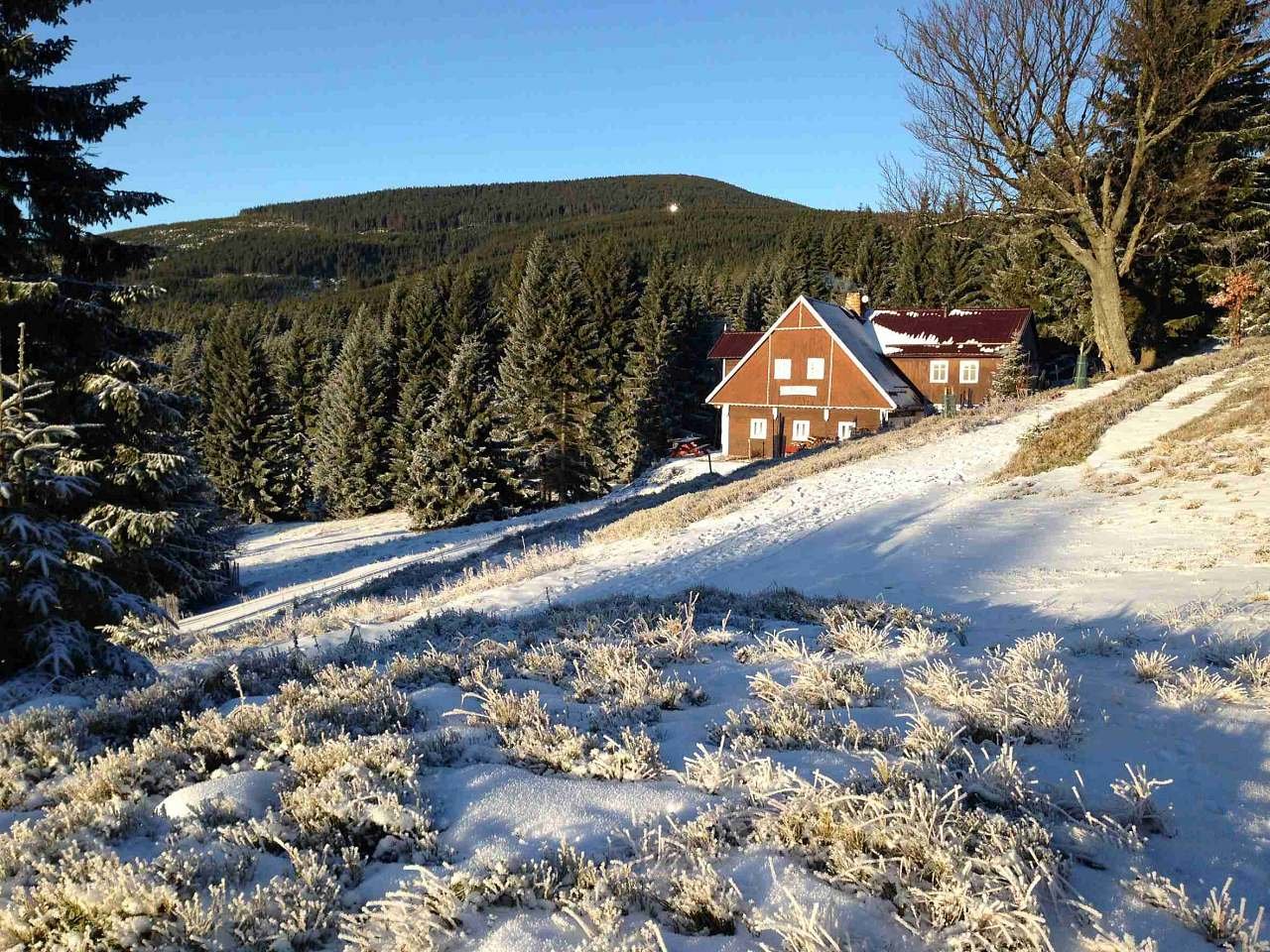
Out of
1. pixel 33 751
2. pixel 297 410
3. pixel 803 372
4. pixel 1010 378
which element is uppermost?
pixel 803 372

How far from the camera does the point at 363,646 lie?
741cm

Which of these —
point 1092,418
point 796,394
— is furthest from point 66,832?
point 796,394

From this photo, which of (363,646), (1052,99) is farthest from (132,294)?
(1052,99)

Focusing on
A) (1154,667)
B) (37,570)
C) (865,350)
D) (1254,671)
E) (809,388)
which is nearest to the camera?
(1254,671)

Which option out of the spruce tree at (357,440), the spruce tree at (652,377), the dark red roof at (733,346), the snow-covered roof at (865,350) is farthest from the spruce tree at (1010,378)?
the spruce tree at (357,440)

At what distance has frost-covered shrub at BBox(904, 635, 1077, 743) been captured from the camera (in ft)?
13.0

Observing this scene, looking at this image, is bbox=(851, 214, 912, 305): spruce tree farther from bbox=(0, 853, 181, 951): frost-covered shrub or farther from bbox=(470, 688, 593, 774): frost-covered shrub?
bbox=(0, 853, 181, 951): frost-covered shrub

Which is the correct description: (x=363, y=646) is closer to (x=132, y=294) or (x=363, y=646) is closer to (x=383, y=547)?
(x=132, y=294)

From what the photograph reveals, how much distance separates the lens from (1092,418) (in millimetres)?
17375

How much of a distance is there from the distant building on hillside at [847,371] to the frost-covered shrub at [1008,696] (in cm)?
3480

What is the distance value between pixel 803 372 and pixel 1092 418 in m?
23.8

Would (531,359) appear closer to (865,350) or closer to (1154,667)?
(865,350)

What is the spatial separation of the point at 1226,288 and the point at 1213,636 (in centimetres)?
3392

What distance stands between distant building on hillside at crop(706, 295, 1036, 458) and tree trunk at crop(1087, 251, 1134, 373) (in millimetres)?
13322
